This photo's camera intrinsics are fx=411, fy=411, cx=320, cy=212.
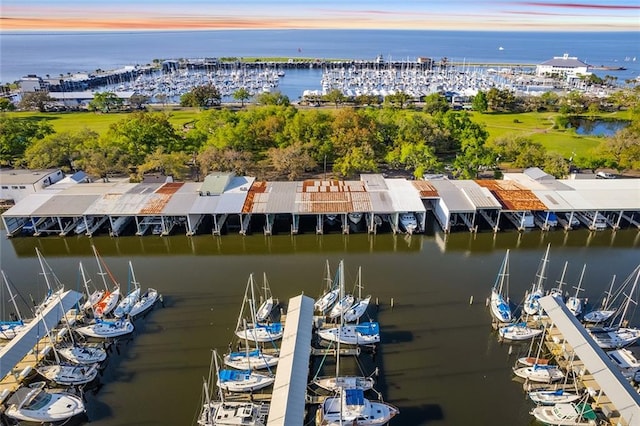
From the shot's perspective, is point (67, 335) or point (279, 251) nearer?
point (67, 335)

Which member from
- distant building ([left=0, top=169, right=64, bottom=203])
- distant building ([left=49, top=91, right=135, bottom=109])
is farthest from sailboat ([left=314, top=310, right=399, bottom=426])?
distant building ([left=49, top=91, right=135, bottom=109])

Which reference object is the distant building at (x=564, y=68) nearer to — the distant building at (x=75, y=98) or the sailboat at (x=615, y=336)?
the sailboat at (x=615, y=336)

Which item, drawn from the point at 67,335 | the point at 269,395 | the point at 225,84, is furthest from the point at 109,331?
the point at 225,84

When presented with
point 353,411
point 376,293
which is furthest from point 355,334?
point 353,411

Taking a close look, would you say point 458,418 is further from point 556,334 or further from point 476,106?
point 476,106

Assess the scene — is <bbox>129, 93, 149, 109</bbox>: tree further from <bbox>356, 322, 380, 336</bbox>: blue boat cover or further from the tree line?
<bbox>356, 322, 380, 336</bbox>: blue boat cover

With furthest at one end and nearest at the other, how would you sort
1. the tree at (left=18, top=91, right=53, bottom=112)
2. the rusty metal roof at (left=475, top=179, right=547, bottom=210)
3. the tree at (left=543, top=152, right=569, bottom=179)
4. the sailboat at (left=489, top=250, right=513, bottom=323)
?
the tree at (left=18, top=91, right=53, bottom=112) → the tree at (left=543, top=152, right=569, bottom=179) → the rusty metal roof at (left=475, top=179, right=547, bottom=210) → the sailboat at (left=489, top=250, right=513, bottom=323)

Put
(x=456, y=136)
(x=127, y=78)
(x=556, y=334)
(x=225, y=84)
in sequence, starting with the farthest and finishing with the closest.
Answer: (x=127, y=78) → (x=225, y=84) → (x=456, y=136) → (x=556, y=334)
